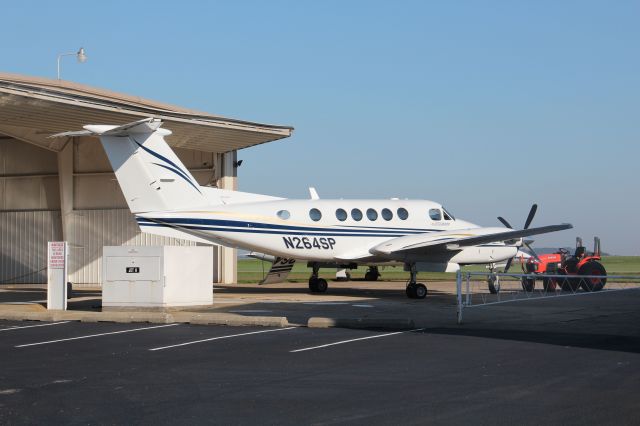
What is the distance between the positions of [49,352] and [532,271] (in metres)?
23.4

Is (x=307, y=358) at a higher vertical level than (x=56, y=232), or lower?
lower

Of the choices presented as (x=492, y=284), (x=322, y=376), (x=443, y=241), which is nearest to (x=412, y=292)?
(x=443, y=241)

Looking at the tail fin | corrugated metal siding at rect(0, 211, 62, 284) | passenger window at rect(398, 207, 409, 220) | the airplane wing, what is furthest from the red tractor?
corrugated metal siding at rect(0, 211, 62, 284)

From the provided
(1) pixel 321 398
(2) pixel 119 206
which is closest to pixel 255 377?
(1) pixel 321 398

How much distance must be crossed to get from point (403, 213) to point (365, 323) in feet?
41.4

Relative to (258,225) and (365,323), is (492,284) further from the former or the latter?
(365,323)

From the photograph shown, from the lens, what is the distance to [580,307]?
2308 cm

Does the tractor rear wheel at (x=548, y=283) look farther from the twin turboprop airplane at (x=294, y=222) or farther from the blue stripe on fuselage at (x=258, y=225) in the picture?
the blue stripe on fuselage at (x=258, y=225)

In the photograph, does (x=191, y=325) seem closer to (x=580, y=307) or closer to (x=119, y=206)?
(x=580, y=307)

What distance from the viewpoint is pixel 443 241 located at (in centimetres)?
2745

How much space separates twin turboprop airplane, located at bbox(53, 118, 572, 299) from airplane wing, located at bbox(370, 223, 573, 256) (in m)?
0.03

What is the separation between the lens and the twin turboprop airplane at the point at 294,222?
25609 millimetres

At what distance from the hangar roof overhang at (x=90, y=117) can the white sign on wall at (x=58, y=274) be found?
9.21 meters

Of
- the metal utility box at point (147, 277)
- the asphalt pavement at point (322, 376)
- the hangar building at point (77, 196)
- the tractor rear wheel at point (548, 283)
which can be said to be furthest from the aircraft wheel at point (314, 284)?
the asphalt pavement at point (322, 376)
